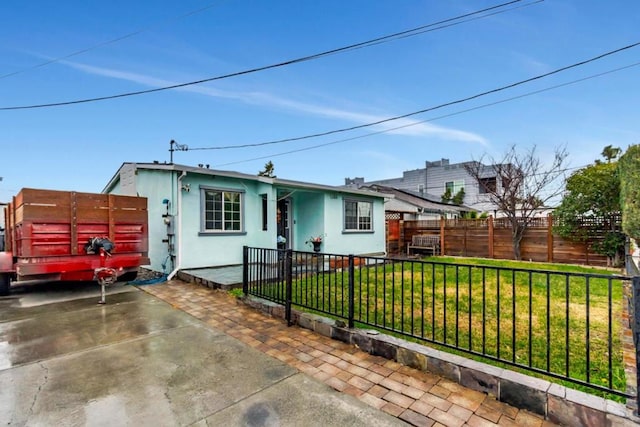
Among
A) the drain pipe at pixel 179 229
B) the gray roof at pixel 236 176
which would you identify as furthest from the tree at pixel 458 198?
the drain pipe at pixel 179 229

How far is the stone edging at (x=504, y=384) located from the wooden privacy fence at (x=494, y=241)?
10.3 metres

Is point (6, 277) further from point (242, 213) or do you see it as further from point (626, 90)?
point (626, 90)

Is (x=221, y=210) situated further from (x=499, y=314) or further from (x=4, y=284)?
(x=499, y=314)

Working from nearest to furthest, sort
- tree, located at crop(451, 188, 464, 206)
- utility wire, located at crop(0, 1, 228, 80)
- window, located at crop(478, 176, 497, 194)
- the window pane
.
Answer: utility wire, located at crop(0, 1, 228, 80) < the window pane < window, located at crop(478, 176, 497, 194) < tree, located at crop(451, 188, 464, 206)

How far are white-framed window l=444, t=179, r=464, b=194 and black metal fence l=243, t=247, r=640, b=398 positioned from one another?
1957 centimetres

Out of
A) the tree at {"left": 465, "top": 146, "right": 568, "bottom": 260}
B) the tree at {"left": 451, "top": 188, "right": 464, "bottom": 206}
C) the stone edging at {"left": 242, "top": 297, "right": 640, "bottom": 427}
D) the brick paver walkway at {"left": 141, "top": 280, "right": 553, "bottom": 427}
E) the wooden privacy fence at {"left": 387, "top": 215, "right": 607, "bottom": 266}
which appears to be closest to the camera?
the stone edging at {"left": 242, "top": 297, "right": 640, "bottom": 427}

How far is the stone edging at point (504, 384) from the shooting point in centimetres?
192

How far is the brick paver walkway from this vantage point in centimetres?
215


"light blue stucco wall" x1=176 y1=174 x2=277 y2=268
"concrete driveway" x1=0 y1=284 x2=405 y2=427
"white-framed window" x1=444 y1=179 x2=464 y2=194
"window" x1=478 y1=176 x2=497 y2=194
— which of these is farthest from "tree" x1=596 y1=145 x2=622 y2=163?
"concrete driveway" x1=0 y1=284 x2=405 y2=427

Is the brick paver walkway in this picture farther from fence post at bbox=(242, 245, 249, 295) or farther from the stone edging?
fence post at bbox=(242, 245, 249, 295)

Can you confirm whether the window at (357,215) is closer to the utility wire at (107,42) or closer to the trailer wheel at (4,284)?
the utility wire at (107,42)

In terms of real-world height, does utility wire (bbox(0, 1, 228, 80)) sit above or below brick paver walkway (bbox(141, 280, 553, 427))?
above

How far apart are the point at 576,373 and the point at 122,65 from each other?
1195cm

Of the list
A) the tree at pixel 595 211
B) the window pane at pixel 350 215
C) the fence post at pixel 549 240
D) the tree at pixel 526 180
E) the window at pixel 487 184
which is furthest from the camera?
the window at pixel 487 184
